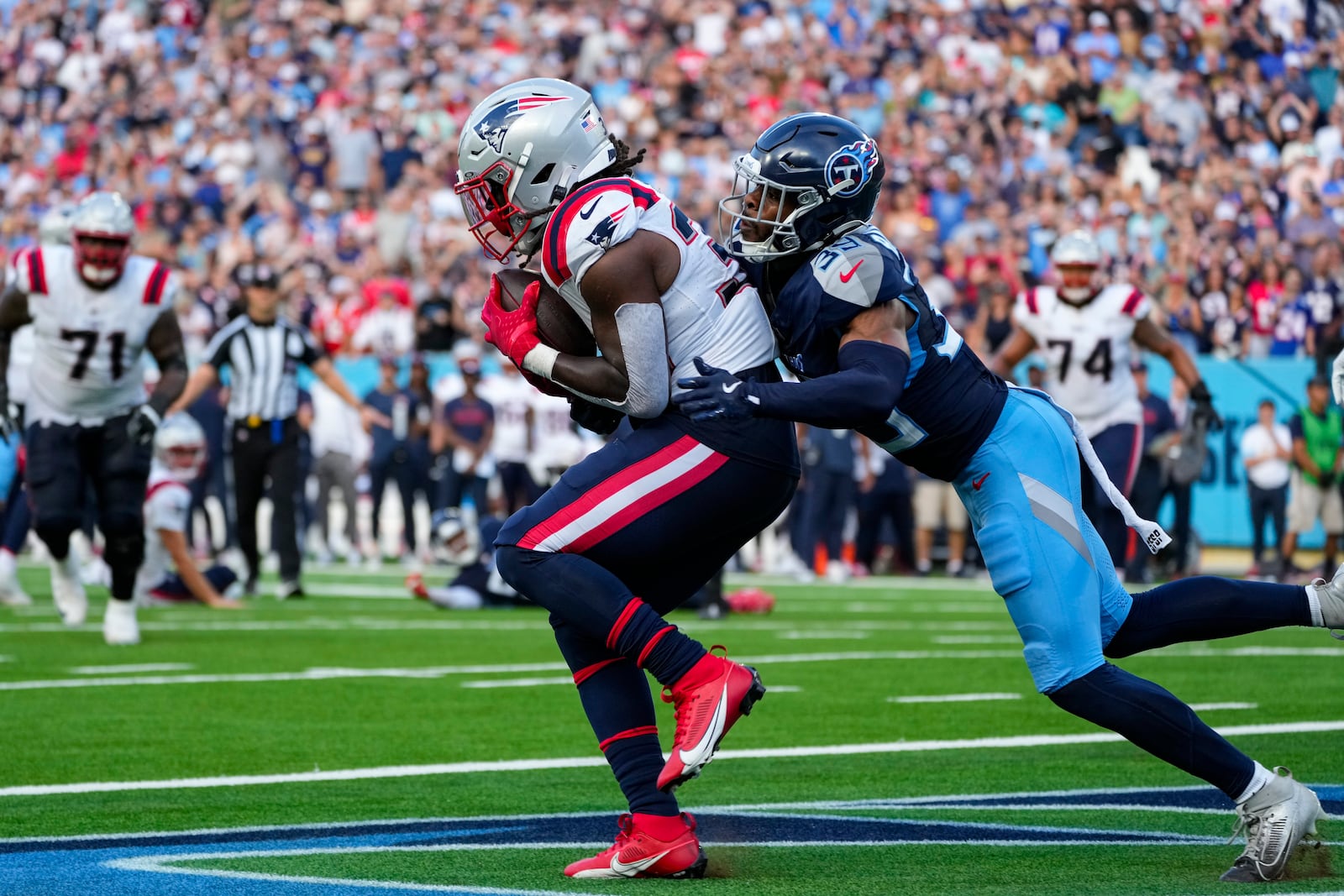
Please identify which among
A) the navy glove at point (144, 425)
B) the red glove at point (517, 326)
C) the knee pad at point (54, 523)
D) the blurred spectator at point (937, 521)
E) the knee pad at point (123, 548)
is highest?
the red glove at point (517, 326)

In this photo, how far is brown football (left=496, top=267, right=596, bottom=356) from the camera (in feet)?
14.4

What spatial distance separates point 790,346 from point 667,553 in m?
0.51

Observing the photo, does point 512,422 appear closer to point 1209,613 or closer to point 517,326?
point 517,326

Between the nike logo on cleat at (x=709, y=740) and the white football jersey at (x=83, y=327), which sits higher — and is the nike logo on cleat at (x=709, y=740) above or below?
below

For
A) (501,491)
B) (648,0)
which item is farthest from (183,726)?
(648,0)

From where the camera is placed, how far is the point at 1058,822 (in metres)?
4.87

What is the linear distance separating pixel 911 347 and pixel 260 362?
370 inches

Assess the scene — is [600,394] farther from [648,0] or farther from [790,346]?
[648,0]

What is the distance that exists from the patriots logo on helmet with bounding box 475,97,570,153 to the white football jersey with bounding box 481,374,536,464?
12505 millimetres

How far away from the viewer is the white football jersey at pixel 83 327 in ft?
31.2

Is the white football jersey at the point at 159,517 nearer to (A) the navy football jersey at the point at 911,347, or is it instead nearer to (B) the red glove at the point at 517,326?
(B) the red glove at the point at 517,326

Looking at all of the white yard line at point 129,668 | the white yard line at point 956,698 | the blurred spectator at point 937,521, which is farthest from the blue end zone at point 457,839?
the blurred spectator at point 937,521

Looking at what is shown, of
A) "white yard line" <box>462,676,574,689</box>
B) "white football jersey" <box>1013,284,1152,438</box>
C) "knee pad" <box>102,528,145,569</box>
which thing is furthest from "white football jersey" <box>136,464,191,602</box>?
"white football jersey" <box>1013,284,1152,438</box>

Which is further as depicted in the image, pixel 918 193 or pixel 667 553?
pixel 918 193
